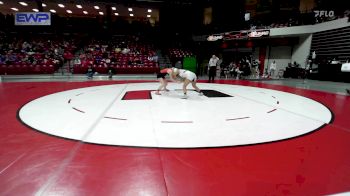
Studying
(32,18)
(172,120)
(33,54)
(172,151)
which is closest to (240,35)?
(32,18)

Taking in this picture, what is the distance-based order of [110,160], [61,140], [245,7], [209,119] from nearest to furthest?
[110,160]
[61,140]
[209,119]
[245,7]

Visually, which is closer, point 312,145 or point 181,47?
point 312,145

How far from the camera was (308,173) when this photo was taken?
2496mm

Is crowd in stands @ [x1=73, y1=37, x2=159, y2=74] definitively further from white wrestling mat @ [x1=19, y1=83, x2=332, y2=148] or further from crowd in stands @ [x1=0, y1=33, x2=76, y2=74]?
white wrestling mat @ [x1=19, y1=83, x2=332, y2=148]

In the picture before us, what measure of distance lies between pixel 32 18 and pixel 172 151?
623 inches

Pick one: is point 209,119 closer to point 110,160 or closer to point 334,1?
point 110,160

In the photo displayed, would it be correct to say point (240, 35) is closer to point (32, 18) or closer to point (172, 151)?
point (32, 18)

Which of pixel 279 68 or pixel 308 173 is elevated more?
pixel 279 68

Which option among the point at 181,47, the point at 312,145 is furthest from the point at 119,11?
the point at 312,145

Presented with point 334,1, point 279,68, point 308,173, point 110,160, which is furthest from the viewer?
point 279,68

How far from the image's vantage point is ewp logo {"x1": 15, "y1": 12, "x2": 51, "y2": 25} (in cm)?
1421

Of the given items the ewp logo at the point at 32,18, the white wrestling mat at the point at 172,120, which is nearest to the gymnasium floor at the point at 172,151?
the white wrestling mat at the point at 172,120

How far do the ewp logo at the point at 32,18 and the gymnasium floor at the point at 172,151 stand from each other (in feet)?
37.1

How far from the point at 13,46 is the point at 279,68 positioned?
21489 millimetres
